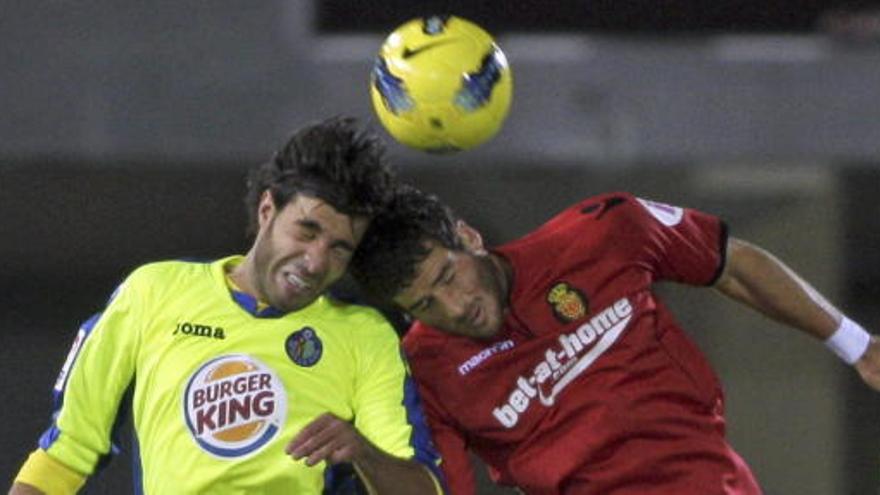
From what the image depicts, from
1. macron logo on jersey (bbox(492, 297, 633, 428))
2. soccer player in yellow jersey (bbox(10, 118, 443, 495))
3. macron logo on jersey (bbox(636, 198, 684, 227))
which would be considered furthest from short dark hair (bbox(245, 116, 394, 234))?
macron logo on jersey (bbox(636, 198, 684, 227))

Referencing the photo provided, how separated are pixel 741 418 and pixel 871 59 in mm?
1268

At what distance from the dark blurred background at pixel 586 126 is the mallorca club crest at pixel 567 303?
286cm

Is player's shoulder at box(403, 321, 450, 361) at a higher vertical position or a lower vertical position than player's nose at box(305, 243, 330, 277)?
lower

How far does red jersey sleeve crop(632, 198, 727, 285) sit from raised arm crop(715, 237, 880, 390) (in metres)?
0.05

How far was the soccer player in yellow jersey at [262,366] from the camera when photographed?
498 centimetres

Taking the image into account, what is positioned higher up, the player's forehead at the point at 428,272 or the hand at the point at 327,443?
the player's forehead at the point at 428,272

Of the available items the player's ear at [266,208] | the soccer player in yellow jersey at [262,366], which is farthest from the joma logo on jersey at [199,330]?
the player's ear at [266,208]

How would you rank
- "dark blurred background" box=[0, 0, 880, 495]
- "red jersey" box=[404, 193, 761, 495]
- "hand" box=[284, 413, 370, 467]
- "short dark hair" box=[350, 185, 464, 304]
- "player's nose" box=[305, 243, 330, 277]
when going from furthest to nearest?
"dark blurred background" box=[0, 0, 880, 495] → "red jersey" box=[404, 193, 761, 495] → "short dark hair" box=[350, 185, 464, 304] → "player's nose" box=[305, 243, 330, 277] → "hand" box=[284, 413, 370, 467]

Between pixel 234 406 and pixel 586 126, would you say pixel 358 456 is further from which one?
pixel 586 126

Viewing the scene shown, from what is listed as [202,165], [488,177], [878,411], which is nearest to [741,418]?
[878,411]

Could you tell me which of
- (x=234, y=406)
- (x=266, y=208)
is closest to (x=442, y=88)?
(x=266, y=208)

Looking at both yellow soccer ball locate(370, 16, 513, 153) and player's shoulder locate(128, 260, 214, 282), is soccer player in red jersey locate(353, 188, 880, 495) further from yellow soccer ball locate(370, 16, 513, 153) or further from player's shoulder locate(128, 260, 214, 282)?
player's shoulder locate(128, 260, 214, 282)

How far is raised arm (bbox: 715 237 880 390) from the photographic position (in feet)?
17.9

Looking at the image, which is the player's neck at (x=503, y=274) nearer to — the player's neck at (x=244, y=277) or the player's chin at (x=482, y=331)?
the player's chin at (x=482, y=331)
